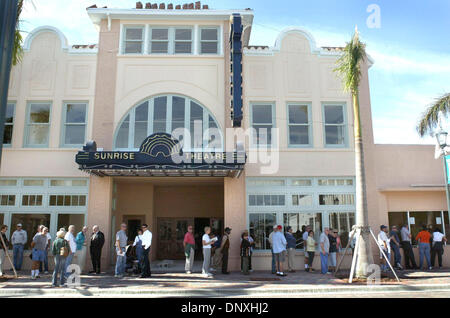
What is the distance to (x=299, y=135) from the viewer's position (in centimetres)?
1625

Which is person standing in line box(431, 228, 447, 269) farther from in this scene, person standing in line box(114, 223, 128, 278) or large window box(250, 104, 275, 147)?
person standing in line box(114, 223, 128, 278)

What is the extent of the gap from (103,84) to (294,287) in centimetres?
1112

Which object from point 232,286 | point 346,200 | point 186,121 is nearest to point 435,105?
point 346,200

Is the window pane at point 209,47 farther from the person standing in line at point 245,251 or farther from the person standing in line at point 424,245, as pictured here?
the person standing in line at point 424,245

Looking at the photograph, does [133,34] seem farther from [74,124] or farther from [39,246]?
[39,246]

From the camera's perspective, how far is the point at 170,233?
20.0 metres

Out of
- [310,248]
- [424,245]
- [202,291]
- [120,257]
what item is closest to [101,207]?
[120,257]

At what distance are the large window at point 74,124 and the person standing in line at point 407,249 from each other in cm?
1334

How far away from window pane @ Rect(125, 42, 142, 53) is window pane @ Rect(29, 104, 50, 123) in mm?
4126

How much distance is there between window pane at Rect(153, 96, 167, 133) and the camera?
15.9 m

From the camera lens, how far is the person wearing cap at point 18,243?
1402 cm

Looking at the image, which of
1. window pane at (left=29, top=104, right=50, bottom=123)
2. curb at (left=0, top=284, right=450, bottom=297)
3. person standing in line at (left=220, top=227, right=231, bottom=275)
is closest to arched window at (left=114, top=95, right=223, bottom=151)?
window pane at (left=29, top=104, right=50, bottom=123)

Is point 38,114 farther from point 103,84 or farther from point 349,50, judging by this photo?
point 349,50

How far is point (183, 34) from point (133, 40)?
2181mm
